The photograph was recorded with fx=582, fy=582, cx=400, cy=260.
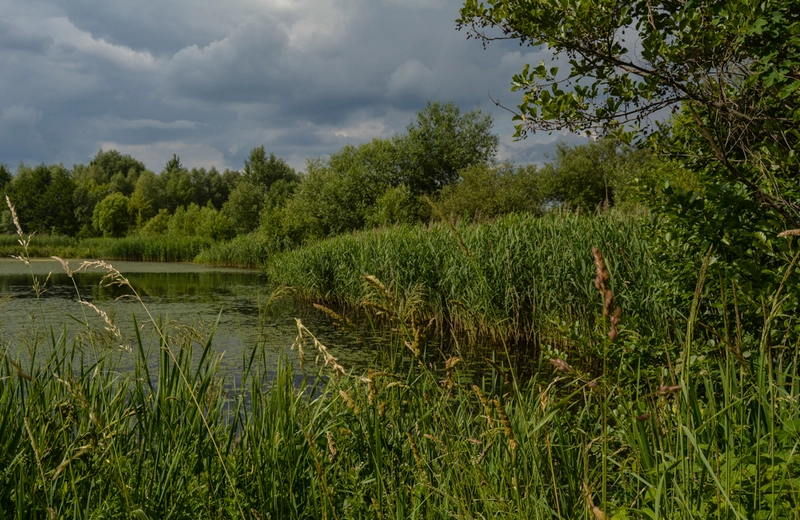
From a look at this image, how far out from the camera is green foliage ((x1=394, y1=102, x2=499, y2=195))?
38.7 metres

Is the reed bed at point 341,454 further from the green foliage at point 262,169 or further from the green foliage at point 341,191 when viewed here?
the green foliage at point 262,169

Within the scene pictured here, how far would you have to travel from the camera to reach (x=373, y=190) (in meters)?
35.6

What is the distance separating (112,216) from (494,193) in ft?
122

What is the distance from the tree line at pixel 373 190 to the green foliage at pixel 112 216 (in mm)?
89

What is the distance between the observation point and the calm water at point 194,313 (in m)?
7.70

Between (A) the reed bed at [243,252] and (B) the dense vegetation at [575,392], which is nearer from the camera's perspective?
(B) the dense vegetation at [575,392]

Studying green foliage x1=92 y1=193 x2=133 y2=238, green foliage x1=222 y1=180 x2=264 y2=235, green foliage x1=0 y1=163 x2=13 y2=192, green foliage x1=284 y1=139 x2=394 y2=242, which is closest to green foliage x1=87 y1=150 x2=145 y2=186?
green foliage x1=0 y1=163 x2=13 y2=192

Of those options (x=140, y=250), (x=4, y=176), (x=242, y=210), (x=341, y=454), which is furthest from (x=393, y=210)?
(x=4, y=176)

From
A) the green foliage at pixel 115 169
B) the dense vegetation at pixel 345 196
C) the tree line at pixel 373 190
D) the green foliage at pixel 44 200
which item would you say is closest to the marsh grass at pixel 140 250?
the dense vegetation at pixel 345 196

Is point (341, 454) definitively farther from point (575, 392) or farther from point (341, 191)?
point (341, 191)

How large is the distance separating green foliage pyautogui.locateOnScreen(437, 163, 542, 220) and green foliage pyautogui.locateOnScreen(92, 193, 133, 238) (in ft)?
111

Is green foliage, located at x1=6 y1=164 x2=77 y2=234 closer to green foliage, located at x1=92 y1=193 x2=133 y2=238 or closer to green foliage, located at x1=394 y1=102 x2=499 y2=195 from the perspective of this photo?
green foliage, located at x1=92 y1=193 x2=133 y2=238

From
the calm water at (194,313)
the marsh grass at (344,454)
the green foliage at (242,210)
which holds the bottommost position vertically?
the calm water at (194,313)

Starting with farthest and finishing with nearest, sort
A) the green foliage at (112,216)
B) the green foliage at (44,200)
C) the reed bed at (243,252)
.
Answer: the green foliage at (44,200) → the green foliage at (112,216) → the reed bed at (243,252)
